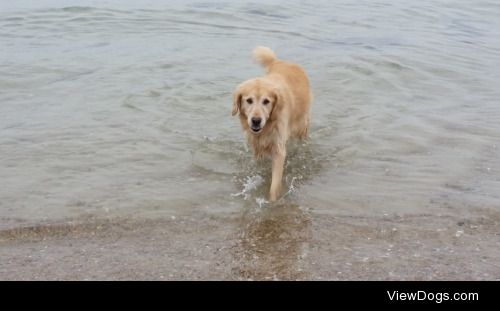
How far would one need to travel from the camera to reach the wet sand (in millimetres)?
4055

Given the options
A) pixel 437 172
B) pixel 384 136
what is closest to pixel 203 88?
pixel 384 136

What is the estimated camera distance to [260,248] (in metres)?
4.46

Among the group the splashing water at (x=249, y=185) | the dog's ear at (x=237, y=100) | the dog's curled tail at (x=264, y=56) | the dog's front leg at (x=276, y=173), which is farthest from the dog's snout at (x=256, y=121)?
the dog's curled tail at (x=264, y=56)

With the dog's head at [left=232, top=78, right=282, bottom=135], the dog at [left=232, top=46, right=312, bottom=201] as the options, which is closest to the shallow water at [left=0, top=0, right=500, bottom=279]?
the dog at [left=232, top=46, right=312, bottom=201]

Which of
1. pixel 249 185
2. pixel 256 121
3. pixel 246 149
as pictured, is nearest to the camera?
pixel 256 121

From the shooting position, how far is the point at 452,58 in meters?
10.8

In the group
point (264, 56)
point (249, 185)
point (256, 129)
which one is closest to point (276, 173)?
point (249, 185)

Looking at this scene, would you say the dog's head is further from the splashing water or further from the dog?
the splashing water

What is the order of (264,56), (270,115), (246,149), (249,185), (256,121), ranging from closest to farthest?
1. (256,121)
2. (249,185)
3. (270,115)
4. (246,149)
5. (264,56)

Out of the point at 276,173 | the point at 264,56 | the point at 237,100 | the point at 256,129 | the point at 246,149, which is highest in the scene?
the point at 264,56

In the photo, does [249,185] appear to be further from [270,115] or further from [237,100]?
[237,100]

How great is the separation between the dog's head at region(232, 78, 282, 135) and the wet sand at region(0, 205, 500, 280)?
0.93 metres

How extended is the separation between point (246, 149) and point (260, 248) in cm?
236
